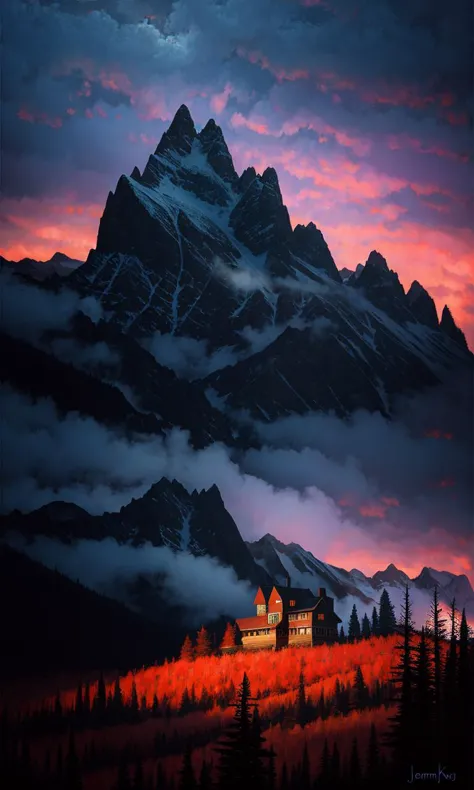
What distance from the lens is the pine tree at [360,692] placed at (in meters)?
132

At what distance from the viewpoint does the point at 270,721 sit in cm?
13975

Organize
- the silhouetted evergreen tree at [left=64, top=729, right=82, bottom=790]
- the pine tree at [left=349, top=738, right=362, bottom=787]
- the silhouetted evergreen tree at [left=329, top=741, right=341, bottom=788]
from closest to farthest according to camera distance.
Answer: the pine tree at [left=349, top=738, right=362, bottom=787], the silhouetted evergreen tree at [left=329, top=741, right=341, bottom=788], the silhouetted evergreen tree at [left=64, top=729, right=82, bottom=790]

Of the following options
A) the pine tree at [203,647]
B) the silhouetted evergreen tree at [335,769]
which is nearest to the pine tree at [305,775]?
the silhouetted evergreen tree at [335,769]

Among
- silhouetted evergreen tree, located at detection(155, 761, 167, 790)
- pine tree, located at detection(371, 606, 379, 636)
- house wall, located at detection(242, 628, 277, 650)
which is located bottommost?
silhouetted evergreen tree, located at detection(155, 761, 167, 790)

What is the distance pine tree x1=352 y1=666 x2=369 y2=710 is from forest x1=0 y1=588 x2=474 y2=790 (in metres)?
0.22

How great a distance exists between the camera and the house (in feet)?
509

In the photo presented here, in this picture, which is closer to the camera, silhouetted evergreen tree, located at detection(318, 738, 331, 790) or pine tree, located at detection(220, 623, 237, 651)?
silhouetted evergreen tree, located at detection(318, 738, 331, 790)

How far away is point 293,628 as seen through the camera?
15725cm

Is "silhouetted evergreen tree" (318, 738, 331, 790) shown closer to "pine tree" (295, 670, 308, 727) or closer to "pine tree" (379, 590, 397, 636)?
"pine tree" (295, 670, 308, 727)

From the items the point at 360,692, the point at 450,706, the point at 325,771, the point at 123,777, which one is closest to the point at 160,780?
the point at 123,777

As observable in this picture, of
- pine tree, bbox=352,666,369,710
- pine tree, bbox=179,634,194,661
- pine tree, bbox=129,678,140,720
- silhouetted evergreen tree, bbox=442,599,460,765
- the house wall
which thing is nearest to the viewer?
silhouetted evergreen tree, bbox=442,599,460,765

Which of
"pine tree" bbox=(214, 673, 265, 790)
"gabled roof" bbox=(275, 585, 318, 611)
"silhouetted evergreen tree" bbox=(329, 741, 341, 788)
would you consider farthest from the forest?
"gabled roof" bbox=(275, 585, 318, 611)

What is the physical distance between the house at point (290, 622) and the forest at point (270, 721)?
6.57 feet

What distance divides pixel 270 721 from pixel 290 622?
65.7 ft
